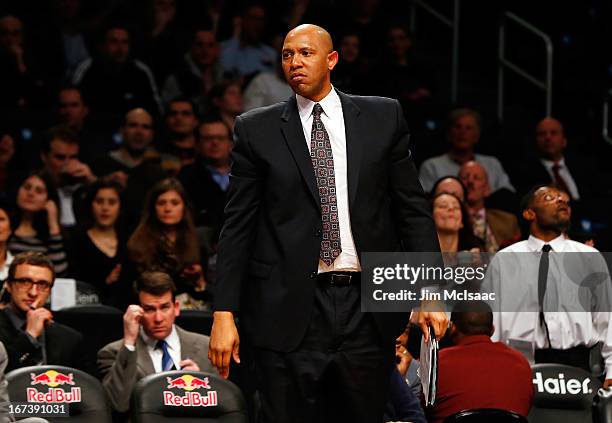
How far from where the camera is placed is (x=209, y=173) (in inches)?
322

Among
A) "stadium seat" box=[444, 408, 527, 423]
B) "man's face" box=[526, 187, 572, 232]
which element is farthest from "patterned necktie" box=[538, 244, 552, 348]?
"stadium seat" box=[444, 408, 527, 423]

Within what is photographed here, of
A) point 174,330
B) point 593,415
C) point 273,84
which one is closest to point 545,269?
point 593,415

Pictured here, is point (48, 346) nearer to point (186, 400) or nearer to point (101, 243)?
point (186, 400)

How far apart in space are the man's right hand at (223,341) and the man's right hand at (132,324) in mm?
2489

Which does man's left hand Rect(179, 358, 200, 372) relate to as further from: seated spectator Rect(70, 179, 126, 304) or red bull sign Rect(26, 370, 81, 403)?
seated spectator Rect(70, 179, 126, 304)

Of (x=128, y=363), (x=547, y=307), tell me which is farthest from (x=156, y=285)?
(x=547, y=307)

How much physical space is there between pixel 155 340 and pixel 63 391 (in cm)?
77

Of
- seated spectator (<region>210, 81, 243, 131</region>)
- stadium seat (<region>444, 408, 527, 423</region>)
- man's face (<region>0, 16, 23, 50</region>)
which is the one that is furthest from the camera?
man's face (<region>0, 16, 23, 50</region>)

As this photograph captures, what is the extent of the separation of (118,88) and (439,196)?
3.35 meters

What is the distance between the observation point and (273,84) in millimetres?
9273

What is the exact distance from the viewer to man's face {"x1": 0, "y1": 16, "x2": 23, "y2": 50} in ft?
30.8

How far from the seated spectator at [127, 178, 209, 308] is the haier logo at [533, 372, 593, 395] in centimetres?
210

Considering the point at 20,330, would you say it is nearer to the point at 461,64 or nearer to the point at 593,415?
the point at 593,415

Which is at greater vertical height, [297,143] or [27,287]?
[297,143]
